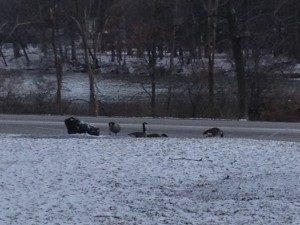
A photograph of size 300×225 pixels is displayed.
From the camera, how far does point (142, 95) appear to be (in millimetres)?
36656

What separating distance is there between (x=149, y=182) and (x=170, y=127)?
949 centimetres

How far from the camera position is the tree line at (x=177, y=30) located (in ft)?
102

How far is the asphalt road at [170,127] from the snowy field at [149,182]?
15.0 ft

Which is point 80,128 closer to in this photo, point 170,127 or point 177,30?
point 170,127

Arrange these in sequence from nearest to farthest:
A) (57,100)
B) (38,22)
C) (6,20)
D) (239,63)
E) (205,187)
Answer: (205,187), (239,63), (57,100), (38,22), (6,20)

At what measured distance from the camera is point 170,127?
20.8m

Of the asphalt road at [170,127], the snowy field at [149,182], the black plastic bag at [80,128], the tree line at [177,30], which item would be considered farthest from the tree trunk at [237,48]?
the snowy field at [149,182]

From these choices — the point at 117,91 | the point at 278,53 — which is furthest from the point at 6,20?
the point at 278,53

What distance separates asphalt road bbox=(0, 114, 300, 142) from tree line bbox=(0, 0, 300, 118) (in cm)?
639

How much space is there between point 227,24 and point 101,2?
7379 millimetres

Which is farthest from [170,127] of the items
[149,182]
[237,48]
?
[237,48]

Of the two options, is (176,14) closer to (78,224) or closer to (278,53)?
(278,53)

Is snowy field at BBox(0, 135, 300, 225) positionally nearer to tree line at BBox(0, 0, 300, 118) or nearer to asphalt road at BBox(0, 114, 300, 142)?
asphalt road at BBox(0, 114, 300, 142)

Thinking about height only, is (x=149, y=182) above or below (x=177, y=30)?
below
